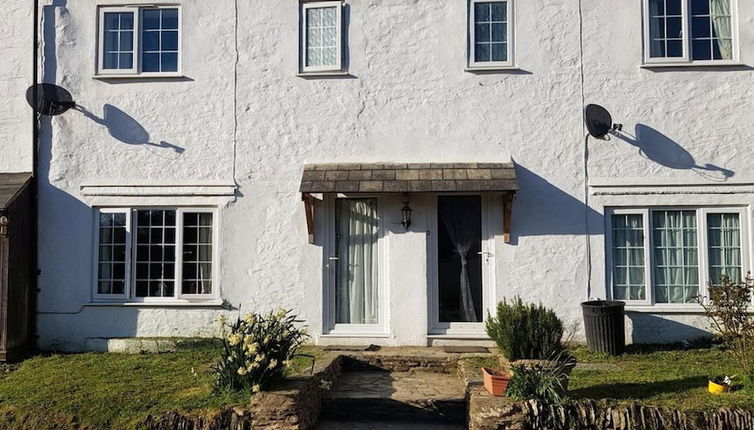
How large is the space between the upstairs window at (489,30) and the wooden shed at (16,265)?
25.3 feet

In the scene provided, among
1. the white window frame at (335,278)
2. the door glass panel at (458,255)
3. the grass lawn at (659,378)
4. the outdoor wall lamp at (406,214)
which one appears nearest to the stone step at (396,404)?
the grass lawn at (659,378)

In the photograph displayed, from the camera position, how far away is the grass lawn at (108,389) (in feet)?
23.1

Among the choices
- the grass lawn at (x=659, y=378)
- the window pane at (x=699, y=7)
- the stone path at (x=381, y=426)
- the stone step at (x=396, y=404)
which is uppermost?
the window pane at (x=699, y=7)

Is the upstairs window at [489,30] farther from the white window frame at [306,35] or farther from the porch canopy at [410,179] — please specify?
the white window frame at [306,35]

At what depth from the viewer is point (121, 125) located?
11.0 metres

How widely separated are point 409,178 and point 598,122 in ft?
10.5

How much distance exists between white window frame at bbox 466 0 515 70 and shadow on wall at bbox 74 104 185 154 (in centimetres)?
556

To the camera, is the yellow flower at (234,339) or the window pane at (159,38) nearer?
the yellow flower at (234,339)

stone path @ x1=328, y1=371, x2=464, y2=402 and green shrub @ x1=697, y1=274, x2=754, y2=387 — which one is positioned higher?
green shrub @ x1=697, y1=274, x2=754, y2=387

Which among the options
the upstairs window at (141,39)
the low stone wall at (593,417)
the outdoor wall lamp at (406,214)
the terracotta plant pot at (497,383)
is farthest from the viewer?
the upstairs window at (141,39)

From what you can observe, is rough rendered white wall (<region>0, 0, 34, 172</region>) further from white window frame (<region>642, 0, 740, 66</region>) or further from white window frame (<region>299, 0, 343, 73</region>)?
white window frame (<region>642, 0, 740, 66</region>)

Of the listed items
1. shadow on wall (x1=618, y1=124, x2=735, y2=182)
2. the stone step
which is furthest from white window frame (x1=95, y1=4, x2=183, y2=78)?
shadow on wall (x1=618, y1=124, x2=735, y2=182)

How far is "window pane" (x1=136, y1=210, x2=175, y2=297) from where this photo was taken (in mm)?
10812

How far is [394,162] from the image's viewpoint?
1055 centimetres
